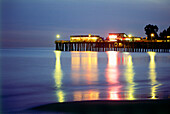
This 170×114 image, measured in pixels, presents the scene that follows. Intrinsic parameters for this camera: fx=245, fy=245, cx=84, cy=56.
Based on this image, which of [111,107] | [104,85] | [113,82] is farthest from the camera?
[113,82]

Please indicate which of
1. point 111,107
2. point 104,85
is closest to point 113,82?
point 104,85

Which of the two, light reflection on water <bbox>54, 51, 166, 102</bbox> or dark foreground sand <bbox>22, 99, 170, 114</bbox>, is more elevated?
dark foreground sand <bbox>22, 99, 170, 114</bbox>

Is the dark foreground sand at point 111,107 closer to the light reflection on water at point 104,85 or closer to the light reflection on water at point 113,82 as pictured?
the light reflection on water at point 104,85

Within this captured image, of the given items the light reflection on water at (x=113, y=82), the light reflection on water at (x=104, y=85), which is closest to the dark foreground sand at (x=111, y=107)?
the light reflection on water at (x=104, y=85)

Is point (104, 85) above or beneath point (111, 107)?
beneath

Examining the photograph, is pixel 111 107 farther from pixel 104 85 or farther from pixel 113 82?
pixel 113 82

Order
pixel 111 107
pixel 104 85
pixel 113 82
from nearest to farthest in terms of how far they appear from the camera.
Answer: pixel 111 107 < pixel 104 85 < pixel 113 82

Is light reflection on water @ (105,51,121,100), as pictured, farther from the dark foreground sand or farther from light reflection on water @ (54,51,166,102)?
the dark foreground sand

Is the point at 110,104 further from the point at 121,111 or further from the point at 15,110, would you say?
the point at 15,110

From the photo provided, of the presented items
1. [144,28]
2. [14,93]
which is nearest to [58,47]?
[144,28]

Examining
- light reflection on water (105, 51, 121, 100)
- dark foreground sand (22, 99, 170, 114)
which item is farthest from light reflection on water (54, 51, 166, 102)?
dark foreground sand (22, 99, 170, 114)

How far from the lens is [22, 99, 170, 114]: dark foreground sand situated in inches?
273

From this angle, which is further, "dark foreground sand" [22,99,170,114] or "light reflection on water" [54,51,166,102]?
"light reflection on water" [54,51,166,102]

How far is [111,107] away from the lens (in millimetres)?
7348
